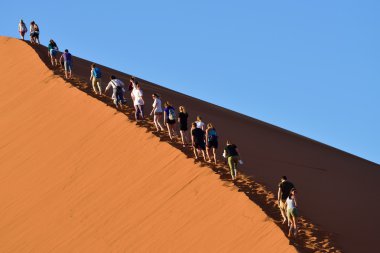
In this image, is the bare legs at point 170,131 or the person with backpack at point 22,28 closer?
the bare legs at point 170,131

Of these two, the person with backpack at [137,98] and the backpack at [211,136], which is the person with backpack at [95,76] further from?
the backpack at [211,136]

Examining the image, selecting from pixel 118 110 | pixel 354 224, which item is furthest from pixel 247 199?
pixel 118 110

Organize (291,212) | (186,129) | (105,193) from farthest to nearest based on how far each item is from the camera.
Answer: (186,129), (105,193), (291,212)

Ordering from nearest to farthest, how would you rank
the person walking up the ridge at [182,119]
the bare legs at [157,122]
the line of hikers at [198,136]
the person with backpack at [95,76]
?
the line of hikers at [198,136] → the person walking up the ridge at [182,119] → the bare legs at [157,122] → the person with backpack at [95,76]

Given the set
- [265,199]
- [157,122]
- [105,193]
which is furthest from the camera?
[157,122]

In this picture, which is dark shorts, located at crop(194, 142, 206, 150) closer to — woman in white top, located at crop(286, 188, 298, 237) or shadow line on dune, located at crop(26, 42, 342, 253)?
Answer: shadow line on dune, located at crop(26, 42, 342, 253)

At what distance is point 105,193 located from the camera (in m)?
19.9

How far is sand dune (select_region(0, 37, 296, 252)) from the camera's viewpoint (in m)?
16.8

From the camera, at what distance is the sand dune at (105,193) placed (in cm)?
1678

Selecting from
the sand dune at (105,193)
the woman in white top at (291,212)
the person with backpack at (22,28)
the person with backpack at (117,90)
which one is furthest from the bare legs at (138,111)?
the person with backpack at (22,28)

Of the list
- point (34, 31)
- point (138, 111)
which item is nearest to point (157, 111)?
point (138, 111)

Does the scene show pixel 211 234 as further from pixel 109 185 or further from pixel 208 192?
pixel 109 185

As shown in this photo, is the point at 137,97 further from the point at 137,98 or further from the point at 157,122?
the point at 157,122

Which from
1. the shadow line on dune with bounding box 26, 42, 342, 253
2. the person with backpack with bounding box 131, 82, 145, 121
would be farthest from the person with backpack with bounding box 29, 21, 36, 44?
the person with backpack with bounding box 131, 82, 145, 121
